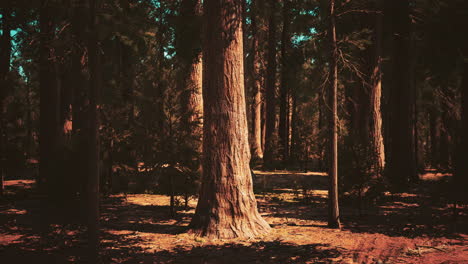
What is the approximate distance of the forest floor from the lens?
6.11 m

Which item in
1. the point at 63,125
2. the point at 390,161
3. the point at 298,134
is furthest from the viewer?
the point at 298,134

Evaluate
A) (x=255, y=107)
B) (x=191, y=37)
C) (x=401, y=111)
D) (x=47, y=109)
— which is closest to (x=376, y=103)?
(x=401, y=111)

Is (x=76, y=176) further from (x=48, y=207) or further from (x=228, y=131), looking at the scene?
(x=228, y=131)

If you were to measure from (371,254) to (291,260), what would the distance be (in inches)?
58.5

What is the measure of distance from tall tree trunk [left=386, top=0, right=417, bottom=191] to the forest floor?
5.53 feet

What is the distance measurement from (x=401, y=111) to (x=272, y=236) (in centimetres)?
874

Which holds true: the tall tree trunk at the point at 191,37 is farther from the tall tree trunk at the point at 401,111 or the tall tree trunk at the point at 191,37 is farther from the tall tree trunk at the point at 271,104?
the tall tree trunk at the point at 271,104

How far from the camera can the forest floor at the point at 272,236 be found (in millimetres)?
6105

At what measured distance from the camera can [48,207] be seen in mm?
10367

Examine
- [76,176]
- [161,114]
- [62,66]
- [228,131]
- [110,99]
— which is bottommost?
[76,176]

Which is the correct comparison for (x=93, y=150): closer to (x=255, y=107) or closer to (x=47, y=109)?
(x=47, y=109)

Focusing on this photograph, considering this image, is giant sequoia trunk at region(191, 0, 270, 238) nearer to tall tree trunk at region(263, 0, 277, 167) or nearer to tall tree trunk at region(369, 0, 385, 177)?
tall tree trunk at region(369, 0, 385, 177)

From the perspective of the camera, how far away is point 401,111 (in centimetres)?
1338

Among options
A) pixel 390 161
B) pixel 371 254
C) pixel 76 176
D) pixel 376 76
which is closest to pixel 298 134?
Result: pixel 390 161
